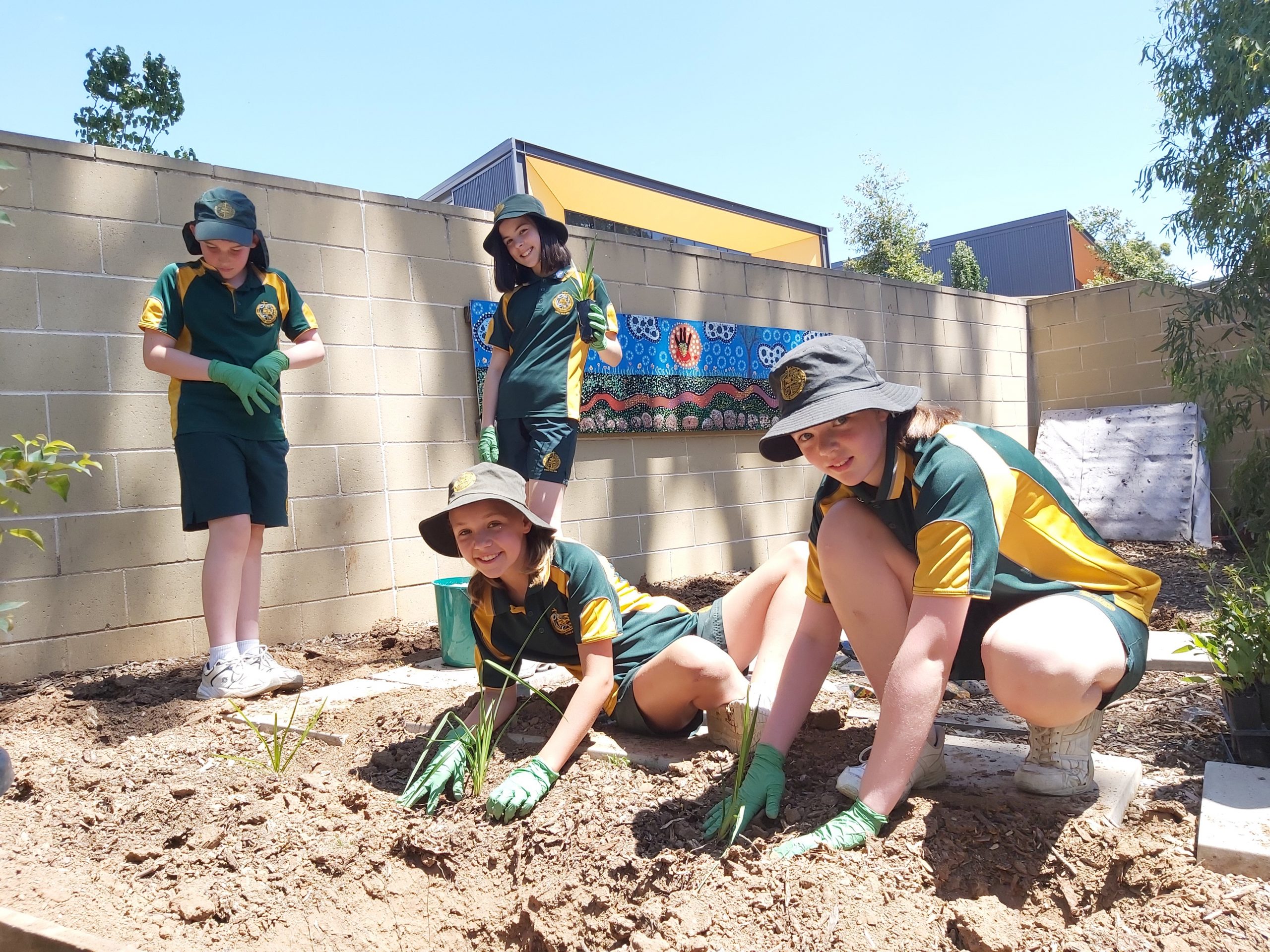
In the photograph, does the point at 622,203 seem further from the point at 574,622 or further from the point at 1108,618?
the point at 1108,618

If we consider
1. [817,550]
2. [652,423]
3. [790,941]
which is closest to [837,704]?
[817,550]

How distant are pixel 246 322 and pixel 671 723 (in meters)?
1.99

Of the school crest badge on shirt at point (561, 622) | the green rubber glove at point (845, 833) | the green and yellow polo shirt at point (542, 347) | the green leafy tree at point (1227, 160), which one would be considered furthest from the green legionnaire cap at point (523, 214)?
the green leafy tree at point (1227, 160)

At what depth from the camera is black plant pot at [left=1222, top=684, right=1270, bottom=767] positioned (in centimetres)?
191

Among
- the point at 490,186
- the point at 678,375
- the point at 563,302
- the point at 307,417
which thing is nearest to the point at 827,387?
the point at 563,302

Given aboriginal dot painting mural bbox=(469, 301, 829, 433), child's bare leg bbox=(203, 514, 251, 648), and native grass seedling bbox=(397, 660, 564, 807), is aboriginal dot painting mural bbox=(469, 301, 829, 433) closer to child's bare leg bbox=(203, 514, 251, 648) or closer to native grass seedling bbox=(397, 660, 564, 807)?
child's bare leg bbox=(203, 514, 251, 648)

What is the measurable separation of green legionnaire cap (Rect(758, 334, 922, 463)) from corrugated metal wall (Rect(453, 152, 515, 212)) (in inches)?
341

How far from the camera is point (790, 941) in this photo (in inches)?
54.5

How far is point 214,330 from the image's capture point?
2.99 metres

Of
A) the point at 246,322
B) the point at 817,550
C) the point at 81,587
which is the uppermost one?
Answer: the point at 246,322

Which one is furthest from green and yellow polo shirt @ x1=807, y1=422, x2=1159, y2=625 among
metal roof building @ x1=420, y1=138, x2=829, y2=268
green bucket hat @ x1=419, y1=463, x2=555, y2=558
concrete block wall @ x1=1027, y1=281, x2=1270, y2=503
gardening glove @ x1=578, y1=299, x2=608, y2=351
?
Result: metal roof building @ x1=420, y1=138, x2=829, y2=268

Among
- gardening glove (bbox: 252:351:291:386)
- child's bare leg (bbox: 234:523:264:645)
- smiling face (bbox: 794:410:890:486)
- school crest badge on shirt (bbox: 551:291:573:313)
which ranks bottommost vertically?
child's bare leg (bbox: 234:523:264:645)

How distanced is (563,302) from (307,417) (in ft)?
4.20

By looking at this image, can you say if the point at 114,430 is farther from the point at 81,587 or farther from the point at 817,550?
the point at 817,550
